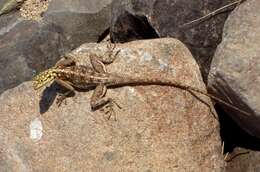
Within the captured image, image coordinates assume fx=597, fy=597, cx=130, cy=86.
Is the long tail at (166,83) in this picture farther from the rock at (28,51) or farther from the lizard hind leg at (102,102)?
the rock at (28,51)

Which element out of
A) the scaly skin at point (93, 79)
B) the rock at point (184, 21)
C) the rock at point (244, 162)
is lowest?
the rock at point (244, 162)

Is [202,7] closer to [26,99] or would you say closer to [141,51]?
[141,51]

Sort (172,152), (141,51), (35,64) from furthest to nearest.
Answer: (35,64), (141,51), (172,152)

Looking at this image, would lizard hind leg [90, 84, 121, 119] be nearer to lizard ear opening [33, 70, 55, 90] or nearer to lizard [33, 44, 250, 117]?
lizard [33, 44, 250, 117]

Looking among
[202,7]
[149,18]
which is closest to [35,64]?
[149,18]

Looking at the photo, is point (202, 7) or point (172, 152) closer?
point (172, 152)

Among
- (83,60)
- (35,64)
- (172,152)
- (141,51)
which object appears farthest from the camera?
(35,64)

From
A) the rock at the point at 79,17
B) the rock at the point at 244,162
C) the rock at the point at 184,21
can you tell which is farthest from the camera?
the rock at the point at 79,17

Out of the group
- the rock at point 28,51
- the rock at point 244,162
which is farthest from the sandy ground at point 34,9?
the rock at point 244,162
